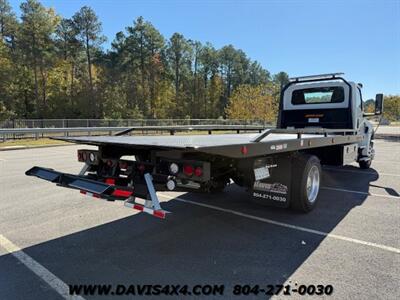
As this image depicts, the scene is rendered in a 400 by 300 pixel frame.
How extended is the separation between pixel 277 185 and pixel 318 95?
470cm

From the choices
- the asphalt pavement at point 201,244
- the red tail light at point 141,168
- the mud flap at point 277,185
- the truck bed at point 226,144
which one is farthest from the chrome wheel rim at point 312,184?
the red tail light at point 141,168

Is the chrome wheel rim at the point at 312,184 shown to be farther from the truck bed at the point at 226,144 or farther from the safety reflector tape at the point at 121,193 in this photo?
the safety reflector tape at the point at 121,193

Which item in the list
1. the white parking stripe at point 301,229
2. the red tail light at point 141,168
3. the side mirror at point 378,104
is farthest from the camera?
the side mirror at point 378,104

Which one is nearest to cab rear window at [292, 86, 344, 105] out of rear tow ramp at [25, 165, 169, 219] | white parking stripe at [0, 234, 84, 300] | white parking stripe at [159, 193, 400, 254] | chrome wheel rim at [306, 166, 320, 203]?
chrome wheel rim at [306, 166, 320, 203]

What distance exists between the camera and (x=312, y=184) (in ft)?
17.7

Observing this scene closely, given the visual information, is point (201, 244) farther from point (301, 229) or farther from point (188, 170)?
point (301, 229)

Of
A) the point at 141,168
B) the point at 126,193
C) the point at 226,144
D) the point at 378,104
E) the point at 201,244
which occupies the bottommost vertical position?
the point at 201,244

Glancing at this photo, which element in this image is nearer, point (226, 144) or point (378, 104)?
point (226, 144)

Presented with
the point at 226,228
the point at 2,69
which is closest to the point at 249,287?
the point at 226,228

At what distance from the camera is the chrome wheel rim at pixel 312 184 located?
17.2ft

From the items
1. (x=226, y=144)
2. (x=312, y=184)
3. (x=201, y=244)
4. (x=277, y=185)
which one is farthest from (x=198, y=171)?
(x=312, y=184)

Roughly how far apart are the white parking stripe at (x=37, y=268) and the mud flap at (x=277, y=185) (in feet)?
9.11

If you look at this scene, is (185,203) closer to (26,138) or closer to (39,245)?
(39,245)

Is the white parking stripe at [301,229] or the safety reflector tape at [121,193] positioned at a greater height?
the safety reflector tape at [121,193]
